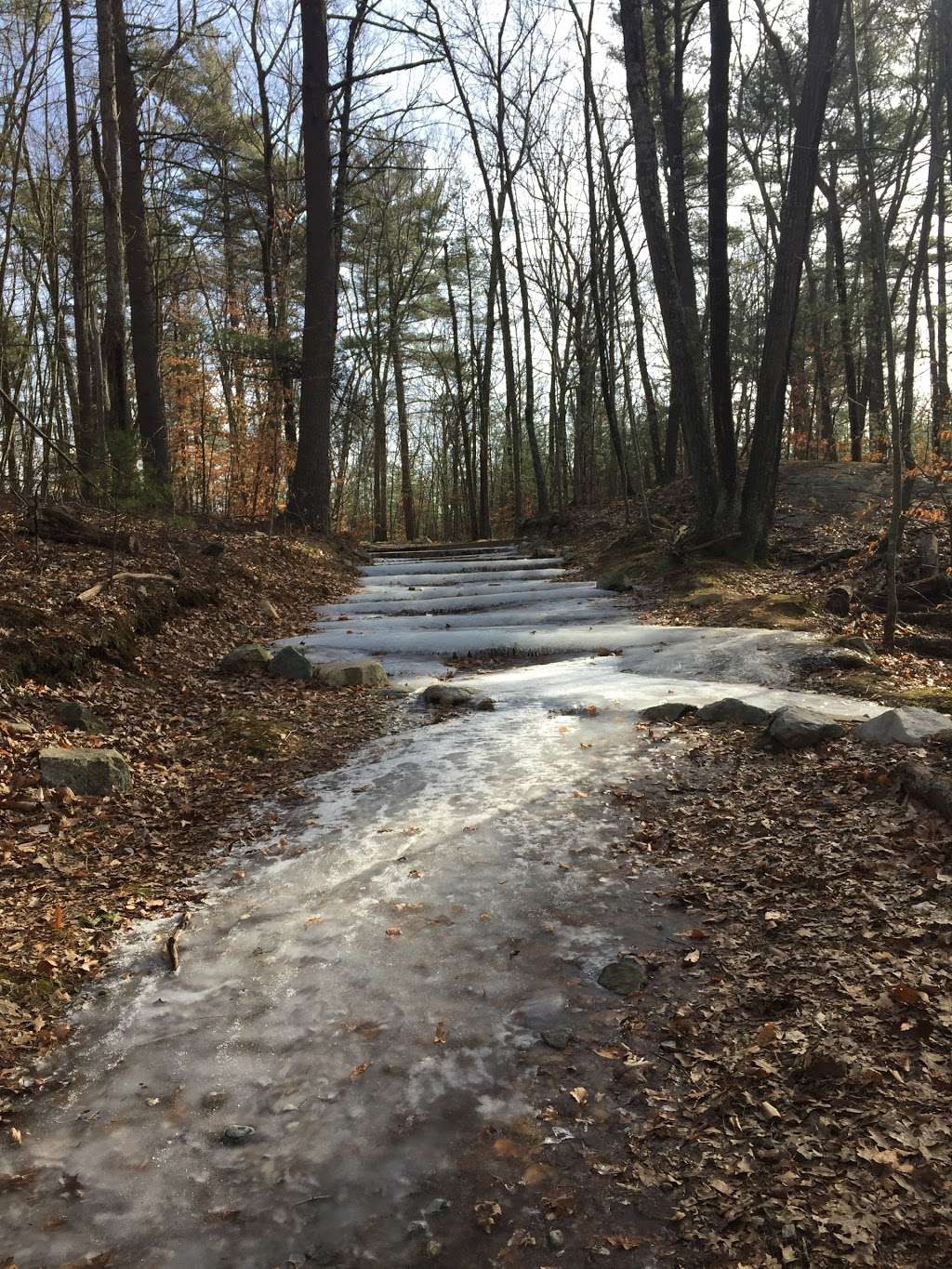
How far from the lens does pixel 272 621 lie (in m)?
9.25

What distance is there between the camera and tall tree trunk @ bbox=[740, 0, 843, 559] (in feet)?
28.6

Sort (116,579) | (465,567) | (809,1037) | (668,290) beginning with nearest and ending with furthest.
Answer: (809,1037) → (116,579) → (668,290) → (465,567)

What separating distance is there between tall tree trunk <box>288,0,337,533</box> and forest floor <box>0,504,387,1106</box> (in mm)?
5374

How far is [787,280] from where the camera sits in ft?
30.9

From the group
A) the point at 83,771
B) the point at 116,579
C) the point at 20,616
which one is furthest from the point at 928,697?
the point at 116,579

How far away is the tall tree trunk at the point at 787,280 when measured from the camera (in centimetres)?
872

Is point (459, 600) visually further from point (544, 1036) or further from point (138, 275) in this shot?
point (544, 1036)

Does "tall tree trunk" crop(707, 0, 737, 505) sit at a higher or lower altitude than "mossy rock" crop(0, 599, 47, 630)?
higher

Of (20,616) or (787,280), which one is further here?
(787,280)

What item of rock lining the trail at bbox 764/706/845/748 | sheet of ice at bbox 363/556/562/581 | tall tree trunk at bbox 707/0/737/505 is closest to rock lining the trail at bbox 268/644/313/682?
rock lining the trail at bbox 764/706/845/748

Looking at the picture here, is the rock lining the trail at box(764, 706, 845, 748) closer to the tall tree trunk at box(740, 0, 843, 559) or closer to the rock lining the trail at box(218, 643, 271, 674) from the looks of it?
the rock lining the trail at box(218, 643, 271, 674)

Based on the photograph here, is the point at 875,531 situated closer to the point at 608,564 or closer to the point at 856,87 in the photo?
the point at 608,564

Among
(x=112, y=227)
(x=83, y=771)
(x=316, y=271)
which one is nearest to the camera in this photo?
(x=83, y=771)

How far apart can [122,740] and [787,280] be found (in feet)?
30.6
